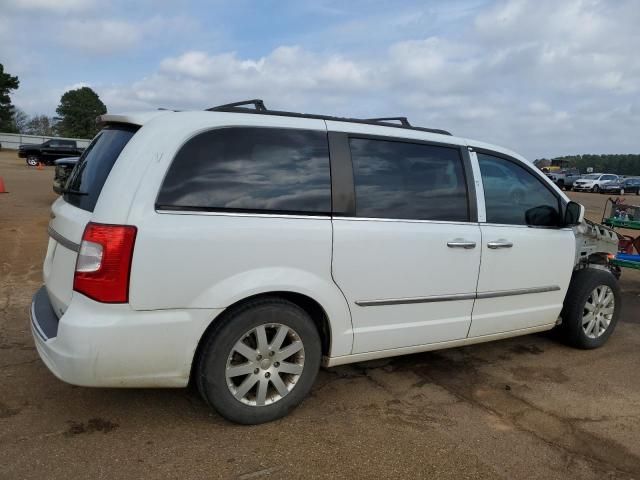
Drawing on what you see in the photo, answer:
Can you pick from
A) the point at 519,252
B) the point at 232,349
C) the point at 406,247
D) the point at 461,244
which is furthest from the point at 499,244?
the point at 232,349

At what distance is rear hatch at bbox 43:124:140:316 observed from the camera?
278cm

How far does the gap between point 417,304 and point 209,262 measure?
143 cm

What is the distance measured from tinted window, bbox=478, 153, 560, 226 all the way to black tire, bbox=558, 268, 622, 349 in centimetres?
66

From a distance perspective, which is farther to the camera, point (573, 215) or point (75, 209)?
point (573, 215)

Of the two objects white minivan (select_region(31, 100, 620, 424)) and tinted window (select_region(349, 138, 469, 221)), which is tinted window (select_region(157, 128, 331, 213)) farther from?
tinted window (select_region(349, 138, 469, 221))

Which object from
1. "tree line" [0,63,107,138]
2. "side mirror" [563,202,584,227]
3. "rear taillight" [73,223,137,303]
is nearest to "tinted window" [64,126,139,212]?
"rear taillight" [73,223,137,303]

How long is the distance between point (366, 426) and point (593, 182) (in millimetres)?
39836

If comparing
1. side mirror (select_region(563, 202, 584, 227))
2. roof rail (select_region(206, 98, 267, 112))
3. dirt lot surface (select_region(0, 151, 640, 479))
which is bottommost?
dirt lot surface (select_region(0, 151, 640, 479))

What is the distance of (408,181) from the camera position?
11.3 feet

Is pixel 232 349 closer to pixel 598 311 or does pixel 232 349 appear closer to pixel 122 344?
pixel 122 344

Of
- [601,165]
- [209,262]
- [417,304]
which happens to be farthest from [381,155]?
[601,165]

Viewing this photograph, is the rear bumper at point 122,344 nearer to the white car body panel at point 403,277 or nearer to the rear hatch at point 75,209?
the rear hatch at point 75,209

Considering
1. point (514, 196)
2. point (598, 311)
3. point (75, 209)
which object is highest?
point (514, 196)

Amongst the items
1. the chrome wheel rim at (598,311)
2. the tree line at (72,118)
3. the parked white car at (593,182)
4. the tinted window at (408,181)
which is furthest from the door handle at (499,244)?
the tree line at (72,118)
